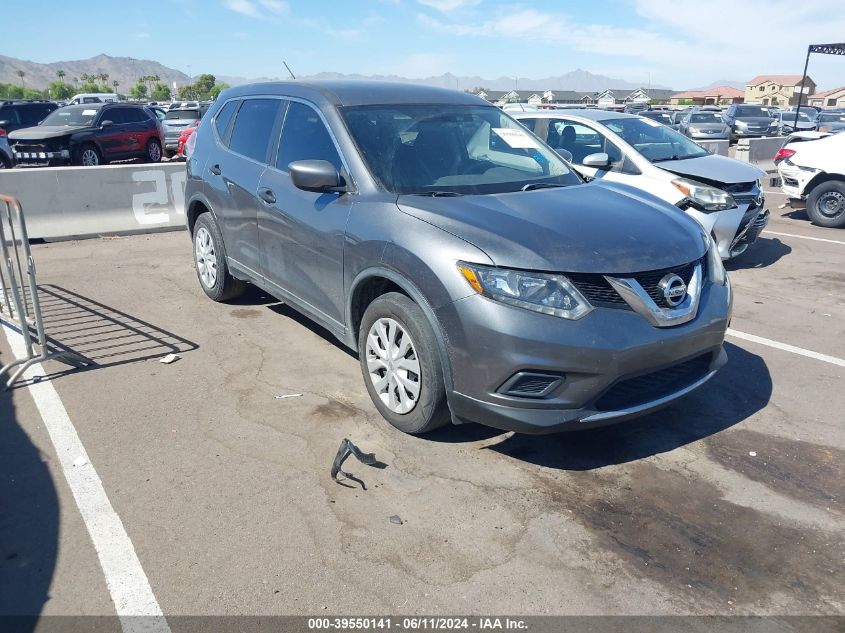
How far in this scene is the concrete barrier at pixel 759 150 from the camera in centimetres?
1695

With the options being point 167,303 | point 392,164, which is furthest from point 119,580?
point 167,303

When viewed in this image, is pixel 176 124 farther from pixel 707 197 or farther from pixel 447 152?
pixel 447 152

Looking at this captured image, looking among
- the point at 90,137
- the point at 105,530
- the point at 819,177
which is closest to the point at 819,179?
the point at 819,177

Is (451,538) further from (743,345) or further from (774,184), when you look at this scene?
(774,184)

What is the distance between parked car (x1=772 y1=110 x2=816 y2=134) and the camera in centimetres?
2625

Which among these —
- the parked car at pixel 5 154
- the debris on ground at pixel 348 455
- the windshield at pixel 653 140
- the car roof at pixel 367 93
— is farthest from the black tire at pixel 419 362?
the parked car at pixel 5 154

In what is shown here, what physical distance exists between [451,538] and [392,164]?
2.26 meters

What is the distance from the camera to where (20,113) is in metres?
17.9

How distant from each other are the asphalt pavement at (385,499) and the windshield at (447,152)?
149 centimetres

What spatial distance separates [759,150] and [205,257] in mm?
15984

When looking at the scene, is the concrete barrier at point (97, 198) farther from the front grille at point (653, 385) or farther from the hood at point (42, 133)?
the front grille at point (653, 385)

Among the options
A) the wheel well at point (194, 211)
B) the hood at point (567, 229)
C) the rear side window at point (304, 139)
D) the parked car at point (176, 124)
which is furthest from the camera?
the parked car at point (176, 124)

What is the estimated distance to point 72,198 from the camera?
912 centimetres

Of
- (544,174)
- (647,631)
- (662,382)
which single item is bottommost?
(647,631)
